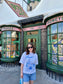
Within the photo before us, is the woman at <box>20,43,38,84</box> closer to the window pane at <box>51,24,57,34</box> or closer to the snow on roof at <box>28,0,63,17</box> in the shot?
the window pane at <box>51,24,57,34</box>

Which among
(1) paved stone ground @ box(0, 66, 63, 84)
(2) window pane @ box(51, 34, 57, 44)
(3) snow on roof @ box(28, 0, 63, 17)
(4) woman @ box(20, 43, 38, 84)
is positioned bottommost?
(1) paved stone ground @ box(0, 66, 63, 84)

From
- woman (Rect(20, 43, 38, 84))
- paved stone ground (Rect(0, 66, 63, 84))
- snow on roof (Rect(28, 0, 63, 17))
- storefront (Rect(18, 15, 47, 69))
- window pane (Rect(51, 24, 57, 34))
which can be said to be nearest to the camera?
woman (Rect(20, 43, 38, 84))

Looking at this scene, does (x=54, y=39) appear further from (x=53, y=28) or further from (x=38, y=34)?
(x=38, y=34)

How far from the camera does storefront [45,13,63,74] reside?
4.16m

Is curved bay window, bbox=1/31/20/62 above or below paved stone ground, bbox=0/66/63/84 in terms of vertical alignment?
above

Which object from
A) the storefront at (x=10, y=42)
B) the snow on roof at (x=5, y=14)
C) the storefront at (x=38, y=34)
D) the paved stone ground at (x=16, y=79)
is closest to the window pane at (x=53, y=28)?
the storefront at (x=38, y=34)

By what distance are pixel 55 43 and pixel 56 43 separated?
0.27 feet

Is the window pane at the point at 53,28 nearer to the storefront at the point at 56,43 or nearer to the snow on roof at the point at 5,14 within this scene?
the storefront at the point at 56,43

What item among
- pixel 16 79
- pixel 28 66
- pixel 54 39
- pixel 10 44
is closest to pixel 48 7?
pixel 54 39

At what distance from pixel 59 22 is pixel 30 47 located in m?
2.71

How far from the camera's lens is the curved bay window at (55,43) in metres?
4.25

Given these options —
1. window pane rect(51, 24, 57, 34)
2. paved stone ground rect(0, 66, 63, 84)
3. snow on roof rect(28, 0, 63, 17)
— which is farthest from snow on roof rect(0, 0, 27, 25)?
paved stone ground rect(0, 66, 63, 84)

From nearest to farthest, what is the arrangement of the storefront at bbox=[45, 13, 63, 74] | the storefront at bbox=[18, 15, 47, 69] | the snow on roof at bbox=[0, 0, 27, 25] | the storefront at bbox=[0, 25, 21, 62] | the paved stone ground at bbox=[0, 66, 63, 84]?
the paved stone ground at bbox=[0, 66, 63, 84], the storefront at bbox=[45, 13, 63, 74], the storefront at bbox=[18, 15, 47, 69], the storefront at bbox=[0, 25, 21, 62], the snow on roof at bbox=[0, 0, 27, 25]

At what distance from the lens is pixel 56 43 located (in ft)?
14.5
